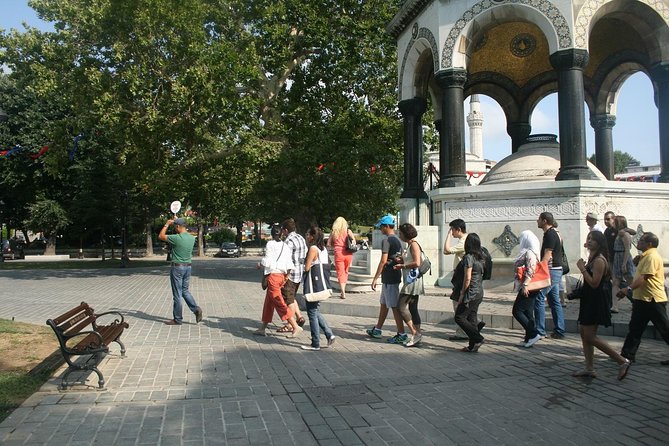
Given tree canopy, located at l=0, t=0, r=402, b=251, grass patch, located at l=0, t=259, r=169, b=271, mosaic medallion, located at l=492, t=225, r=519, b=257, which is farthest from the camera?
grass patch, located at l=0, t=259, r=169, b=271

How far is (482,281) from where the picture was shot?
762 cm

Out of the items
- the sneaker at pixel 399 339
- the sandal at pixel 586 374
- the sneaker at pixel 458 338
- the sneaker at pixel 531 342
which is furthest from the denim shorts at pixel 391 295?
the sandal at pixel 586 374

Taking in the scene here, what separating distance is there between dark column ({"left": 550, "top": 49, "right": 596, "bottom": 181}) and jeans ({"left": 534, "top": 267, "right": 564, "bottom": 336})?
12.1 ft

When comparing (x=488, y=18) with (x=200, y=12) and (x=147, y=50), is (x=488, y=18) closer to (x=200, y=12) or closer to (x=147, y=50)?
(x=200, y=12)

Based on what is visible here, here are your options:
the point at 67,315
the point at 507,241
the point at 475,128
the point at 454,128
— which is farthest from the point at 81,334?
the point at 475,128

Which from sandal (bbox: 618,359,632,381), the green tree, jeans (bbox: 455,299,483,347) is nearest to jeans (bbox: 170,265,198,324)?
jeans (bbox: 455,299,483,347)

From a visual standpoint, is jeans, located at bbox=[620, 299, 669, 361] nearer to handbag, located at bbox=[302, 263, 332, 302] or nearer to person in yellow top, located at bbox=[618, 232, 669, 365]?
person in yellow top, located at bbox=[618, 232, 669, 365]

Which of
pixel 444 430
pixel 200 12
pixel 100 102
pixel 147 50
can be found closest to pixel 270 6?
pixel 200 12

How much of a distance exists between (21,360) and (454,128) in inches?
382

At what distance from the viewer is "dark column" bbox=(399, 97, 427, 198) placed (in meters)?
14.9

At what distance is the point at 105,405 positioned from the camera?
504 cm

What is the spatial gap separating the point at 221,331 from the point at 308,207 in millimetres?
14230

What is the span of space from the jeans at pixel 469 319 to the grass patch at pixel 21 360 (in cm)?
514

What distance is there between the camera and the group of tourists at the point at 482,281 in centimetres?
579
